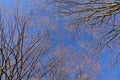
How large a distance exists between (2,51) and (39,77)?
314 cm

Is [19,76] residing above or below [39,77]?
above

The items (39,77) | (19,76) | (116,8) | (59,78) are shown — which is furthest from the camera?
(59,78)

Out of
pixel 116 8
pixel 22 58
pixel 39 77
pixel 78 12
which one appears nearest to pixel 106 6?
pixel 116 8

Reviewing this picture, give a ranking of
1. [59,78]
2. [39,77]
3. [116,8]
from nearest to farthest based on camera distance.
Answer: [116,8], [39,77], [59,78]

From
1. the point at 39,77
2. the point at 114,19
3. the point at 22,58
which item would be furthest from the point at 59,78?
the point at 114,19

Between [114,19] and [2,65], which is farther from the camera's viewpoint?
[2,65]

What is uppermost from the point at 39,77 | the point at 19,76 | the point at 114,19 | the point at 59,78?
Answer: the point at 114,19

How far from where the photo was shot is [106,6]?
7.49 meters

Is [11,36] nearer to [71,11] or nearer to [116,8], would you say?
[71,11]

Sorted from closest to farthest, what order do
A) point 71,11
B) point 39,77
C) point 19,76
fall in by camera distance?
point 71,11 < point 19,76 < point 39,77

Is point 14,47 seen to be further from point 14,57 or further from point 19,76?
point 19,76

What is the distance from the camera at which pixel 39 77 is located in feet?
38.3

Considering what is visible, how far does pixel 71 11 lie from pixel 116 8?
1.31 meters

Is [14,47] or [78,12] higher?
[78,12]
